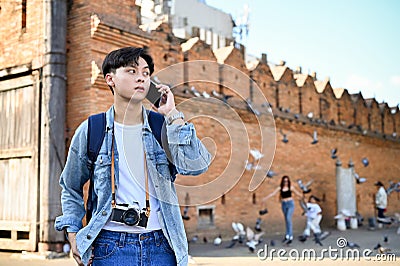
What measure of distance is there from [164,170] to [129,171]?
0.58 ft

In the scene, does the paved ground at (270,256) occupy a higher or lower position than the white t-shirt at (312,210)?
lower

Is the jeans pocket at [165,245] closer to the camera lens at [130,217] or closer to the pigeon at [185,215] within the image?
the camera lens at [130,217]

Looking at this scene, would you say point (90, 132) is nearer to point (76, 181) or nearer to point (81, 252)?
point (76, 181)

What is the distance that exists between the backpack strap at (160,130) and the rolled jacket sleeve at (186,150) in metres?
0.11

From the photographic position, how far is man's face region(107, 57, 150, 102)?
2.57 m

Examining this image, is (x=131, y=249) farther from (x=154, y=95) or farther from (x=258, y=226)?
(x=258, y=226)

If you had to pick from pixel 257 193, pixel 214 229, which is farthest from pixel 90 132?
pixel 257 193

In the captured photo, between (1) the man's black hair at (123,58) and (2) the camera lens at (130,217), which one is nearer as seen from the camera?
(2) the camera lens at (130,217)

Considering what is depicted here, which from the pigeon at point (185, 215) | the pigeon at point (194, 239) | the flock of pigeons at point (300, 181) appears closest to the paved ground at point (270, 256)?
the pigeon at point (194, 239)

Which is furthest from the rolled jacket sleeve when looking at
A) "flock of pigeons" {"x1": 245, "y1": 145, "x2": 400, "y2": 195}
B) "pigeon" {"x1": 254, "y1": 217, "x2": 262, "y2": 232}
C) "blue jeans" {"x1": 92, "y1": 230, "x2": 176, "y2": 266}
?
"pigeon" {"x1": 254, "y1": 217, "x2": 262, "y2": 232}

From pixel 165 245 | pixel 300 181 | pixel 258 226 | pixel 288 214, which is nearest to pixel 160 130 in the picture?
pixel 165 245

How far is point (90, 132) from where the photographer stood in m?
2.60

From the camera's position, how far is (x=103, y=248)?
2.46m

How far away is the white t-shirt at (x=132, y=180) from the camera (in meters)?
2.48
